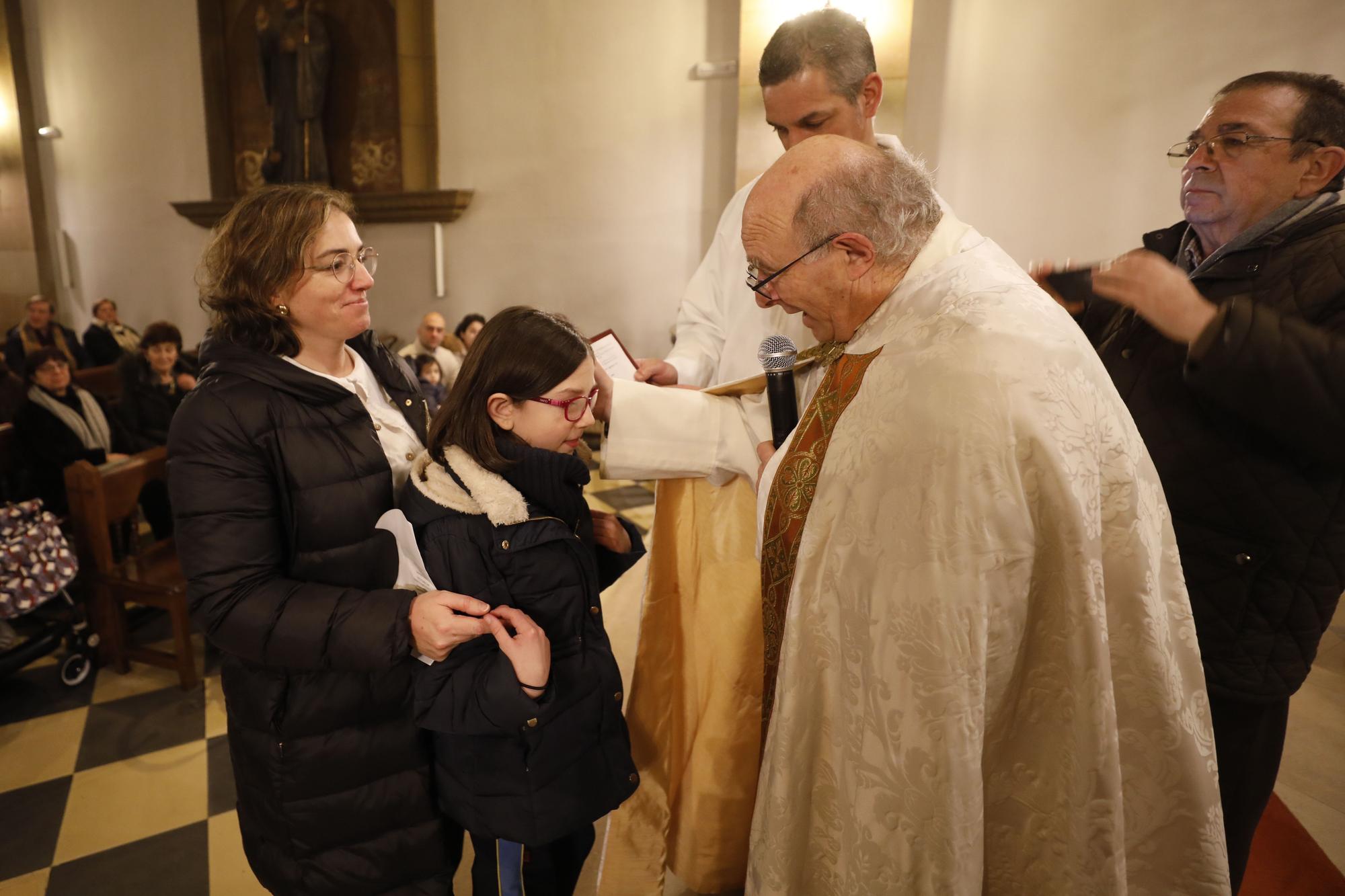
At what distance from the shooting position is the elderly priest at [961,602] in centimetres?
105

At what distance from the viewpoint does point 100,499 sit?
3037 mm

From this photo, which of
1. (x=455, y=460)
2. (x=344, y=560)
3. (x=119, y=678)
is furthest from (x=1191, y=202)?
(x=119, y=678)

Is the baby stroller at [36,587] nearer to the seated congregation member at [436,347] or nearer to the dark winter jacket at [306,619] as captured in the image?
Result: the dark winter jacket at [306,619]

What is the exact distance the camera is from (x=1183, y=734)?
3.79 feet

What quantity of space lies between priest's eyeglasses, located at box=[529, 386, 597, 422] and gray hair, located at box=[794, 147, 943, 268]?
48 cm

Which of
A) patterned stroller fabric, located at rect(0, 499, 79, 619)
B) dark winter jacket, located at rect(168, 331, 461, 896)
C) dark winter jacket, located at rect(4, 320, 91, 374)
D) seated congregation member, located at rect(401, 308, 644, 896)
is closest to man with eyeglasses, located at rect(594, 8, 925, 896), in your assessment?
seated congregation member, located at rect(401, 308, 644, 896)

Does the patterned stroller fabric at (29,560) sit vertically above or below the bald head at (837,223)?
below

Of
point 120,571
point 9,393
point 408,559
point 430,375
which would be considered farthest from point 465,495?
point 9,393

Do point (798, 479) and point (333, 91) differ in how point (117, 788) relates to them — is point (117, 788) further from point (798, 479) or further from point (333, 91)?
point (333, 91)

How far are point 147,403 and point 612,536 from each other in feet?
14.5

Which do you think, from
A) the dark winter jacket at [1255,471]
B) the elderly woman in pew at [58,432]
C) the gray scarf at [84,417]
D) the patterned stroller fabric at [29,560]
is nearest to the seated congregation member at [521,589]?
the dark winter jacket at [1255,471]

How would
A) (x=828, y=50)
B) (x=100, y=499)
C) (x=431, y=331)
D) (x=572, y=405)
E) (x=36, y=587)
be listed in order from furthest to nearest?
(x=431, y=331)
(x=100, y=499)
(x=36, y=587)
(x=828, y=50)
(x=572, y=405)

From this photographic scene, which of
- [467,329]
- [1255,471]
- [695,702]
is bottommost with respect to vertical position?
[695,702]

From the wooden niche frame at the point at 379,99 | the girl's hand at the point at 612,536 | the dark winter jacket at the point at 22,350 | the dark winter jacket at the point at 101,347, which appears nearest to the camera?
the girl's hand at the point at 612,536
